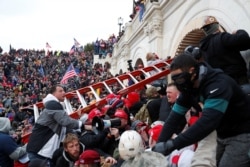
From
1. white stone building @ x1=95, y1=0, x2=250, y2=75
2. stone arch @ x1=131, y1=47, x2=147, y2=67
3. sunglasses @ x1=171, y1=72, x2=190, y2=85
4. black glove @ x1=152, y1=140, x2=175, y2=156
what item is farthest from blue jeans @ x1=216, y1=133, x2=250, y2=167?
stone arch @ x1=131, y1=47, x2=147, y2=67

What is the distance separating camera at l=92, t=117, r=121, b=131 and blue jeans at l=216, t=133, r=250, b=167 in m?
1.93

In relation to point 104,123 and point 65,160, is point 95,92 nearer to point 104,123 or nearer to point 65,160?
point 65,160

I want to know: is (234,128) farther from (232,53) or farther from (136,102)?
(136,102)

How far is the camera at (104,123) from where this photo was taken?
168 inches

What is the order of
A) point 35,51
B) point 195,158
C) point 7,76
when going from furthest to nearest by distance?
1. point 35,51
2. point 7,76
3. point 195,158

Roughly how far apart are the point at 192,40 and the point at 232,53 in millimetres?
5378

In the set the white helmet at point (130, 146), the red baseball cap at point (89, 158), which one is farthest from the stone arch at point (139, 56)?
the white helmet at point (130, 146)

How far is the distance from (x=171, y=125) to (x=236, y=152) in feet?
1.93

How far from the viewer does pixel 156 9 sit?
11367mm

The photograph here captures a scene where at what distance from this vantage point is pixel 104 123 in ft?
13.9

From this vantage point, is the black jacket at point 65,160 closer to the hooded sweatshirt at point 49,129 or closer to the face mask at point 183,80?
the hooded sweatshirt at point 49,129

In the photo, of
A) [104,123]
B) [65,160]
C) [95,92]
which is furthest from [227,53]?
[95,92]

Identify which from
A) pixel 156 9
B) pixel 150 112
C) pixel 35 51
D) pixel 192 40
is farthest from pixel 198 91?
pixel 35 51

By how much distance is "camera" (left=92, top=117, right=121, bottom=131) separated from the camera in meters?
4.27
